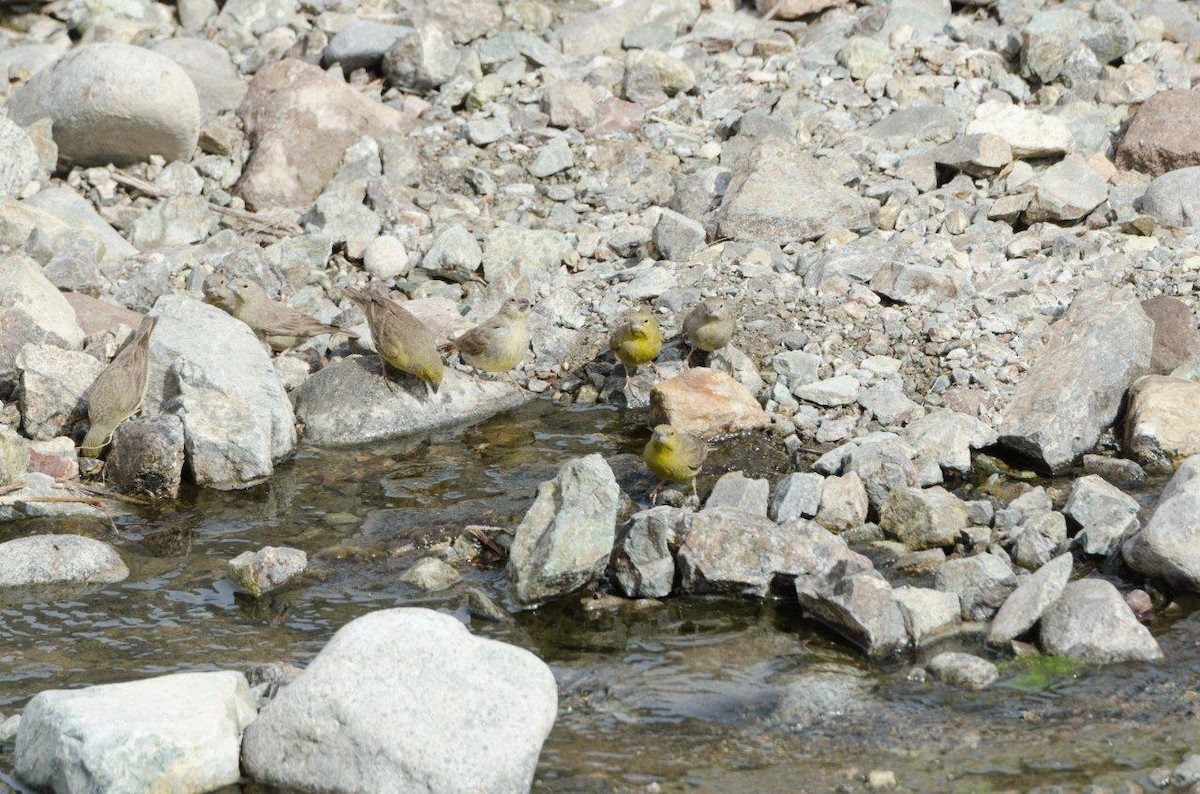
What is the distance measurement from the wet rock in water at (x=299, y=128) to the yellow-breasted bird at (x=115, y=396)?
4578 millimetres

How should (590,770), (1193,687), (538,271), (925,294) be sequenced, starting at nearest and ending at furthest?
(590,770)
(1193,687)
(925,294)
(538,271)

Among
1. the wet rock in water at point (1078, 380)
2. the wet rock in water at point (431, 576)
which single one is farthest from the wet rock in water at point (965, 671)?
the wet rock in water at point (1078, 380)

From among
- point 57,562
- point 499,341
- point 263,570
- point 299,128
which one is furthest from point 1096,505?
point 299,128

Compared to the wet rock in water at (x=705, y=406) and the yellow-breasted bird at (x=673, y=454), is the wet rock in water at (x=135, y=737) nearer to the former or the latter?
the yellow-breasted bird at (x=673, y=454)

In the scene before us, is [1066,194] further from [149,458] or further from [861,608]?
[149,458]

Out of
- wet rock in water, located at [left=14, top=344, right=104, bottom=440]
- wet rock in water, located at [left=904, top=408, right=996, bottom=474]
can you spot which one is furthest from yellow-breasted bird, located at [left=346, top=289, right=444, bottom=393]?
wet rock in water, located at [left=904, top=408, right=996, bottom=474]

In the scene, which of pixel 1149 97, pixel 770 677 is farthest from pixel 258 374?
Result: pixel 1149 97

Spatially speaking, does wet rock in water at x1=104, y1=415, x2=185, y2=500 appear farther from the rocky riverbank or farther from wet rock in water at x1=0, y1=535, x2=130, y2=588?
wet rock in water at x1=0, y1=535, x2=130, y2=588

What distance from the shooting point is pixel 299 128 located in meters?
14.2

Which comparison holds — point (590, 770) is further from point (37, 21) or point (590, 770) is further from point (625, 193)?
Answer: point (37, 21)

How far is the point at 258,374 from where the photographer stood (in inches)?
387

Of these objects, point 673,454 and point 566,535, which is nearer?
point 566,535

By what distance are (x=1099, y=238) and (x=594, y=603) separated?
21.6ft

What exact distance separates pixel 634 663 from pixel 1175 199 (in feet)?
25.4
